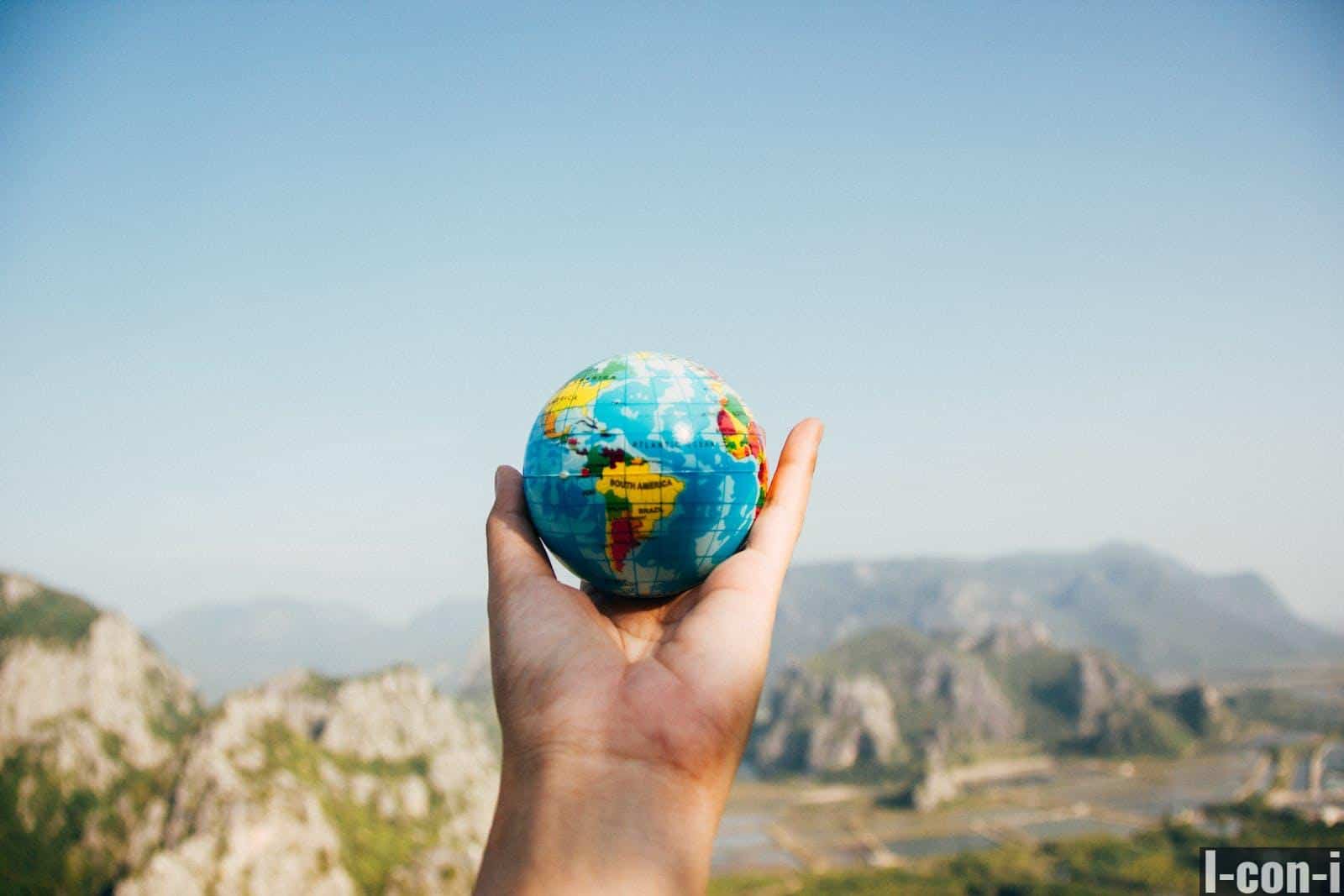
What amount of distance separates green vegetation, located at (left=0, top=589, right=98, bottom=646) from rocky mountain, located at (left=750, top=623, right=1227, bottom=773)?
95.0 meters

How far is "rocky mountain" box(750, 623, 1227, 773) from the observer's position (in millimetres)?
125188

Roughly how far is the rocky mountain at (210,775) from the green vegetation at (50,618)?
20cm

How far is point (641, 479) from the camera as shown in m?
5.10

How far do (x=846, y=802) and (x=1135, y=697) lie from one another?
58.2 m

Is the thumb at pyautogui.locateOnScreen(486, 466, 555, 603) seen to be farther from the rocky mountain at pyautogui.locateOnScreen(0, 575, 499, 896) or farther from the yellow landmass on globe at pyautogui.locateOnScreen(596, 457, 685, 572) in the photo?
the rocky mountain at pyautogui.locateOnScreen(0, 575, 499, 896)

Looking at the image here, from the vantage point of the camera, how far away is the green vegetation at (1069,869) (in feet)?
200

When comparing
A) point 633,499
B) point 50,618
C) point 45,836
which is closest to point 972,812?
point 45,836

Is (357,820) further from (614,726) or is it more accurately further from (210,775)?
(614,726)

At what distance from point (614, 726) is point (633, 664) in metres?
0.44

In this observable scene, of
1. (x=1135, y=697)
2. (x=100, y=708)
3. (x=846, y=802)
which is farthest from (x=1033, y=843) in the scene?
(x=100, y=708)

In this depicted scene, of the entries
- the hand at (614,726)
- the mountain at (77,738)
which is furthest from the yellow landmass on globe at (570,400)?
the mountain at (77,738)

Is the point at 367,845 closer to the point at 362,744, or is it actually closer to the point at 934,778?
the point at 362,744

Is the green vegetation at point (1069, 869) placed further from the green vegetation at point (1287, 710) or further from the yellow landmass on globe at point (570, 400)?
the green vegetation at point (1287, 710)

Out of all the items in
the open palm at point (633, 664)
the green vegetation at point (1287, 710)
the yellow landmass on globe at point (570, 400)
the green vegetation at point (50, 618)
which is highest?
the yellow landmass on globe at point (570, 400)
